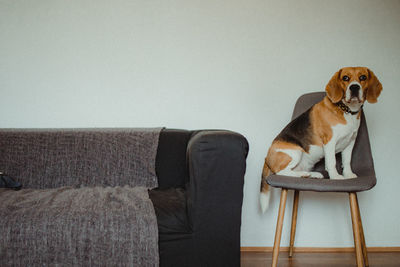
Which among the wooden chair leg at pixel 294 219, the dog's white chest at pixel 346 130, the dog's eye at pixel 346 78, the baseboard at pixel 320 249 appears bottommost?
Result: the baseboard at pixel 320 249

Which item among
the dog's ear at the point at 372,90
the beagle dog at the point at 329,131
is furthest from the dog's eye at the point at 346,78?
the dog's ear at the point at 372,90

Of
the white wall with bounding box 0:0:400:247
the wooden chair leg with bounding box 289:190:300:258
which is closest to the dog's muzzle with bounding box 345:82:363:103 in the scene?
the white wall with bounding box 0:0:400:247

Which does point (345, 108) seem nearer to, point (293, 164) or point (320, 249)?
point (293, 164)

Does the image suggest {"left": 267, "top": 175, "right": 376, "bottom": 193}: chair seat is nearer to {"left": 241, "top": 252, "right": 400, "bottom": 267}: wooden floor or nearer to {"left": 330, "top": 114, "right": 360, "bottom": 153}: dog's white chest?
{"left": 330, "top": 114, "right": 360, "bottom": 153}: dog's white chest

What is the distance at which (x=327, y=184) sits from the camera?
171cm

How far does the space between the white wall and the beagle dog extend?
0.45 metres

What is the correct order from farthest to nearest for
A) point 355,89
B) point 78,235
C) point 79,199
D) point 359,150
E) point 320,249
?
point 320,249
point 359,150
point 355,89
point 79,199
point 78,235

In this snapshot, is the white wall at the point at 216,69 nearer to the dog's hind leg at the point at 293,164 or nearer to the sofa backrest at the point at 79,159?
the sofa backrest at the point at 79,159

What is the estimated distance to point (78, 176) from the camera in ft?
7.03

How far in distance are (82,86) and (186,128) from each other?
0.79 m

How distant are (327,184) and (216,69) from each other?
120 cm

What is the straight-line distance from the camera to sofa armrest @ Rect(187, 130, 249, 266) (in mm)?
1608

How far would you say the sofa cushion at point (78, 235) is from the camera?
4.88 ft

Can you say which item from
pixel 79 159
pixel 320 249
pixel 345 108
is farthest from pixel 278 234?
pixel 79 159
